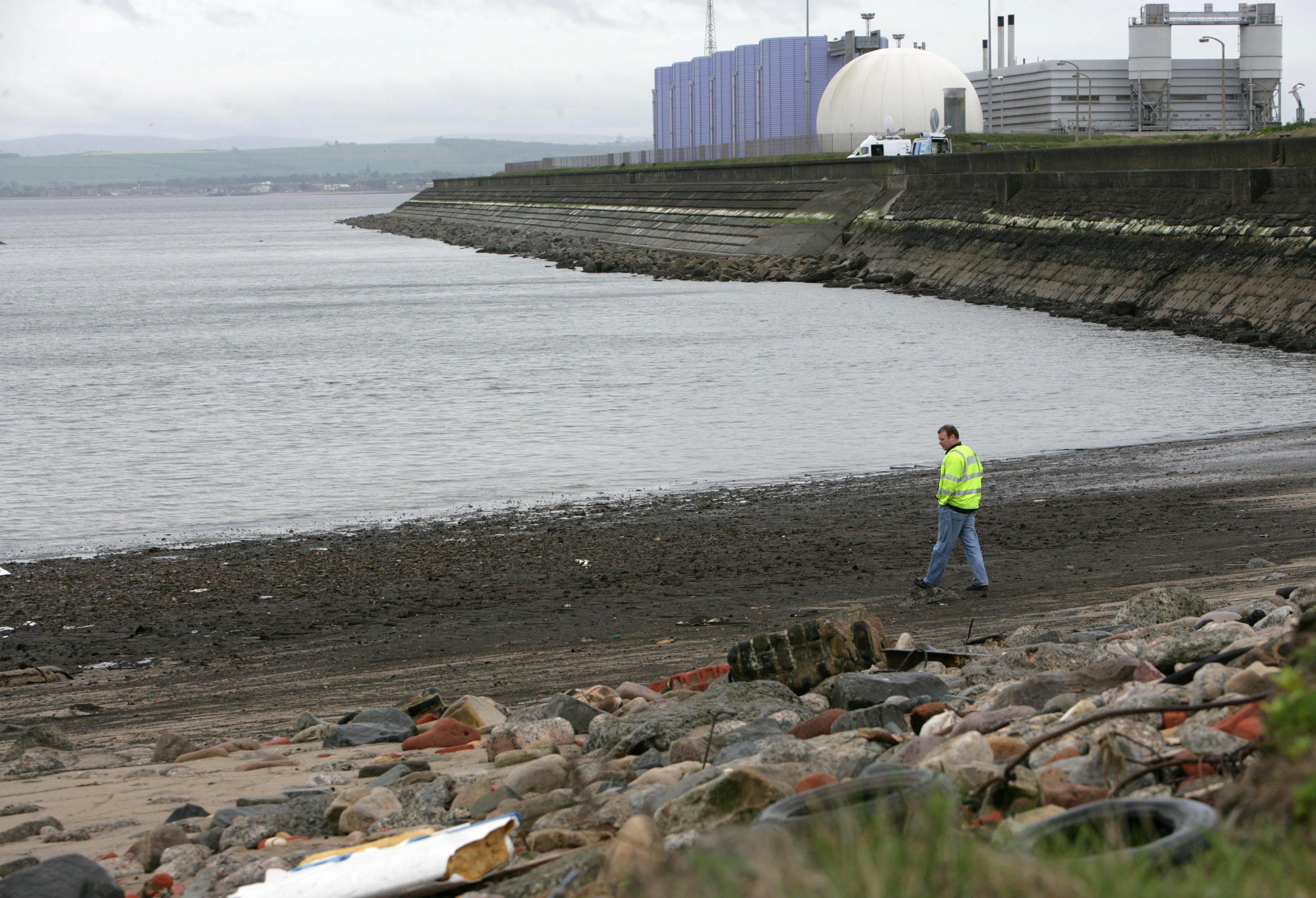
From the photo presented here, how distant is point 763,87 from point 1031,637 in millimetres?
104151

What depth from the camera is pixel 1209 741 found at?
442 cm

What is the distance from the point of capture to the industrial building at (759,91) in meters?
101

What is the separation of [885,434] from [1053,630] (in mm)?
12558

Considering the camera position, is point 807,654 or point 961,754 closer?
point 961,754

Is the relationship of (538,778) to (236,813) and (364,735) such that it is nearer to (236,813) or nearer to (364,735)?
(236,813)

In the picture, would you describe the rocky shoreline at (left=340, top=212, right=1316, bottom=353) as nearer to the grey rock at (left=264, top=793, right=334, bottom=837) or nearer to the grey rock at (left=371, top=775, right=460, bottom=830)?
the grey rock at (left=371, top=775, right=460, bottom=830)

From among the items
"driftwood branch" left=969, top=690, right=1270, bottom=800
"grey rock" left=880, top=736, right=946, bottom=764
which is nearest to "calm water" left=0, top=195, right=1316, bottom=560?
"grey rock" left=880, top=736, right=946, bottom=764

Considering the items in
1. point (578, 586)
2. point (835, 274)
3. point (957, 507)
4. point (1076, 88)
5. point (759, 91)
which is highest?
point (759, 91)

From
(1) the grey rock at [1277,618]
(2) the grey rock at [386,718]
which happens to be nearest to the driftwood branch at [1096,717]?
(1) the grey rock at [1277,618]

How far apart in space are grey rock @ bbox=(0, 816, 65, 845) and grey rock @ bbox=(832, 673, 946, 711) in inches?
156

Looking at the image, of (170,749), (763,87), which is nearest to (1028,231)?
(170,749)

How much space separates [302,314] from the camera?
50.6 metres

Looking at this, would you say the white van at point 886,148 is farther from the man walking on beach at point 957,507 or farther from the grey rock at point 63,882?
the grey rock at point 63,882

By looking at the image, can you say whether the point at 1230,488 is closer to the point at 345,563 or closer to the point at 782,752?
the point at 345,563
